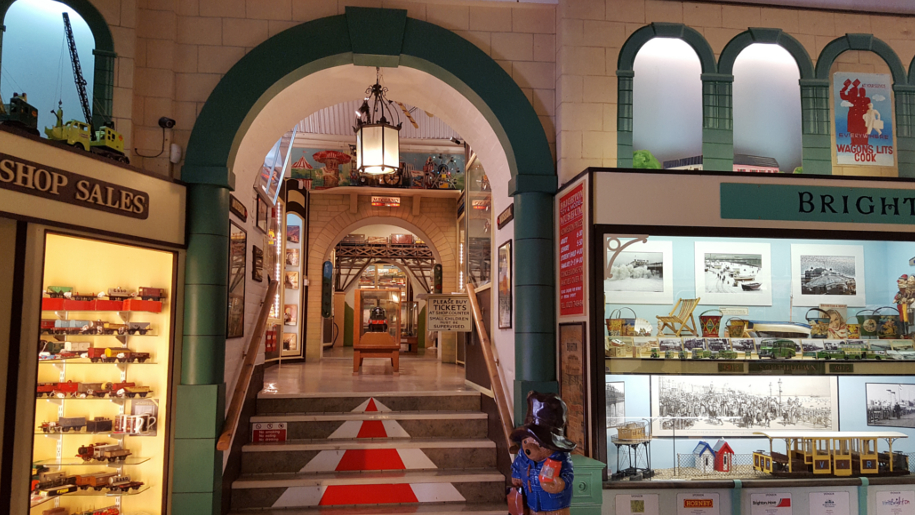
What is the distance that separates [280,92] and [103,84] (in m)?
1.26

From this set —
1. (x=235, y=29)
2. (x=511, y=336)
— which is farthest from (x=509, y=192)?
(x=235, y=29)

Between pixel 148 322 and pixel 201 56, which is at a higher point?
pixel 201 56

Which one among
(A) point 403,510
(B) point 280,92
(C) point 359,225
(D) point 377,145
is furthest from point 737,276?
(C) point 359,225

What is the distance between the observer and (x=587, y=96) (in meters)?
4.86

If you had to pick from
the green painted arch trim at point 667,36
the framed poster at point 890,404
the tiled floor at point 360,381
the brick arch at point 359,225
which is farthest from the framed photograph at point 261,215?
the brick arch at point 359,225

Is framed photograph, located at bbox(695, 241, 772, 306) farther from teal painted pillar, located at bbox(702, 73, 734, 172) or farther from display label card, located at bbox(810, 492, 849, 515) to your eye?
display label card, located at bbox(810, 492, 849, 515)

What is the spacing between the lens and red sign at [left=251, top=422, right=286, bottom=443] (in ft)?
18.6

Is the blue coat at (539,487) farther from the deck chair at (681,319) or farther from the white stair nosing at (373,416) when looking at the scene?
the white stair nosing at (373,416)

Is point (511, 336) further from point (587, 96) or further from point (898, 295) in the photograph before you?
point (898, 295)

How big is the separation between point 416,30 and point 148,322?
9.48ft

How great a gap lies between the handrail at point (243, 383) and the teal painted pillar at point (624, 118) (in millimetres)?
3315

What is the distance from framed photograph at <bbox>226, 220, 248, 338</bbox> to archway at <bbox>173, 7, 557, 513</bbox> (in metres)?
0.40

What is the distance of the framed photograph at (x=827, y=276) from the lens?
4684 millimetres

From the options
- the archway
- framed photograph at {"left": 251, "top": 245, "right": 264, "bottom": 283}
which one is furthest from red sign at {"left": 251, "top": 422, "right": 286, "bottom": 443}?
framed photograph at {"left": 251, "top": 245, "right": 264, "bottom": 283}
